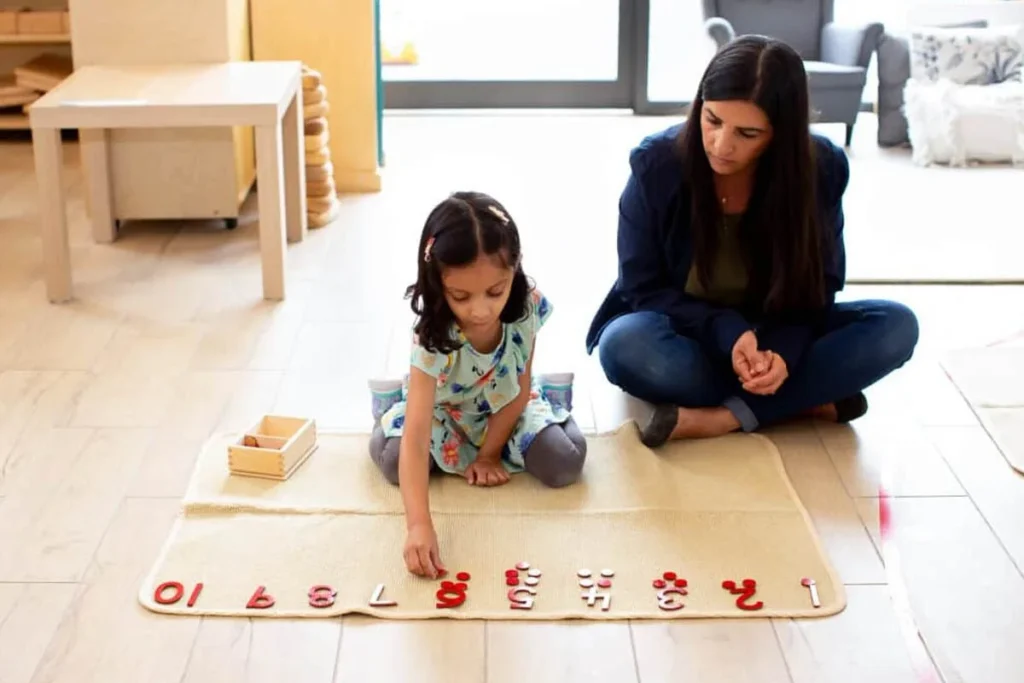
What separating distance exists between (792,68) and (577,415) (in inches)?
28.1

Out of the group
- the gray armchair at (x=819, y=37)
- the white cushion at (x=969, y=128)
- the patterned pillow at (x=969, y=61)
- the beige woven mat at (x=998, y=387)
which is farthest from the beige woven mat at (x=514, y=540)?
the patterned pillow at (x=969, y=61)

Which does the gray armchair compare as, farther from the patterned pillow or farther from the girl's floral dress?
the girl's floral dress

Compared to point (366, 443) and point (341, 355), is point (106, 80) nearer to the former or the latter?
point (341, 355)

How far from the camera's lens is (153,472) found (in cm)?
224

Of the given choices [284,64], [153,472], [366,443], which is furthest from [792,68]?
[284,64]

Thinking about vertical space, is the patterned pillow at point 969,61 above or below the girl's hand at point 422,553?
above

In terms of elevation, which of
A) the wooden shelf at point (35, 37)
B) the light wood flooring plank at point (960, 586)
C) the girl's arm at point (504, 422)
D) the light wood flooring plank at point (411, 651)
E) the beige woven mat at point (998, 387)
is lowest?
the light wood flooring plank at point (411, 651)

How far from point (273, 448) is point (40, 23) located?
8.64 feet

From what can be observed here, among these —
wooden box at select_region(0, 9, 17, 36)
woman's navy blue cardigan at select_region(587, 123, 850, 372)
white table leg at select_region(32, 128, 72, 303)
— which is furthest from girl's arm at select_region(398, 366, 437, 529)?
wooden box at select_region(0, 9, 17, 36)

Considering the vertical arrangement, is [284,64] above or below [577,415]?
above

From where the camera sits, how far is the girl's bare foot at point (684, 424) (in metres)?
2.31

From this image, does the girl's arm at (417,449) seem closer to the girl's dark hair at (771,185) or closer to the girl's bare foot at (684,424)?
the girl's bare foot at (684,424)

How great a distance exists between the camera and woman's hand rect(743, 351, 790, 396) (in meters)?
2.28

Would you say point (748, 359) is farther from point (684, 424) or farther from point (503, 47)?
point (503, 47)
